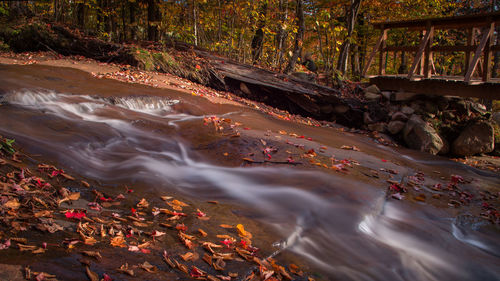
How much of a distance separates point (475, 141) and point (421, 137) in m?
2.44

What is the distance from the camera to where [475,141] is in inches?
454

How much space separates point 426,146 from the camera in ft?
34.7

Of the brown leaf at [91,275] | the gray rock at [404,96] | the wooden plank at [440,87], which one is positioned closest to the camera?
the brown leaf at [91,275]

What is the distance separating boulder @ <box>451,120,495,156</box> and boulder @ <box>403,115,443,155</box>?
117cm

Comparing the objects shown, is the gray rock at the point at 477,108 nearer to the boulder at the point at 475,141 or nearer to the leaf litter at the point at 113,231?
the boulder at the point at 475,141

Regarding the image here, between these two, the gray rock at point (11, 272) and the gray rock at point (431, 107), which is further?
the gray rock at point (431, 107)

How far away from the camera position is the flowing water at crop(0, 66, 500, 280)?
370 cm

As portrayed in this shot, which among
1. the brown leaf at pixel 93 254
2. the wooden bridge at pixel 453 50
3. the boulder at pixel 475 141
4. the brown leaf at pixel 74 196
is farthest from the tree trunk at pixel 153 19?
the brown leaf at pixel 93 254

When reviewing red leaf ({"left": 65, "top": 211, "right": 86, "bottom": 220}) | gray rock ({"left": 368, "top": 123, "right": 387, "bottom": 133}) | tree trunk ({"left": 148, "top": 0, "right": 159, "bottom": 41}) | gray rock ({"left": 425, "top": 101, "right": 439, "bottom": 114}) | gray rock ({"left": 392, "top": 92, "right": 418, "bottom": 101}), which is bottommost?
gray rock ({"left": 368, "top": 123, "right": 387, "bottom": 133})

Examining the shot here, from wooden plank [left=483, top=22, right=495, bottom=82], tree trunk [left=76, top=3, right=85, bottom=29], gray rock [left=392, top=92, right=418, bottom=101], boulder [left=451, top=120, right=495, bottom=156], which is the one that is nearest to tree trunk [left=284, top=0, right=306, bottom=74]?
gray rock [left=392, top=92, right=418, bottom=101]

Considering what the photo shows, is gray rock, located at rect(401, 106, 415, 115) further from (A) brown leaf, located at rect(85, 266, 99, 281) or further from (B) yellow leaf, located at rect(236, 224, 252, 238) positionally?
(A) brown leaf, located at rect(85, 266, 99, 281)

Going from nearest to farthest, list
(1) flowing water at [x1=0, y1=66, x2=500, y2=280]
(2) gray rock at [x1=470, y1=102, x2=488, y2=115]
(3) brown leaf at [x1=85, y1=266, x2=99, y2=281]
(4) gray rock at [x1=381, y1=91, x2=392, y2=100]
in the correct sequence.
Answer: (3) brown leaf at [x1=85, y1=266, x2=99, y2=281] → (1) flowing water at [x1=0, y1=66, x2=500, y2=280] → (2) gray rock at [x1=470, y1=102, x2=488, y2=115] → (4) gray rock at [x1=381, y1=91, x2=392, y2=100]

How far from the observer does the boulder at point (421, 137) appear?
416 inches

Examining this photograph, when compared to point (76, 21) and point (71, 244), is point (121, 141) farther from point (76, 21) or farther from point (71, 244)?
point (76, 21)
